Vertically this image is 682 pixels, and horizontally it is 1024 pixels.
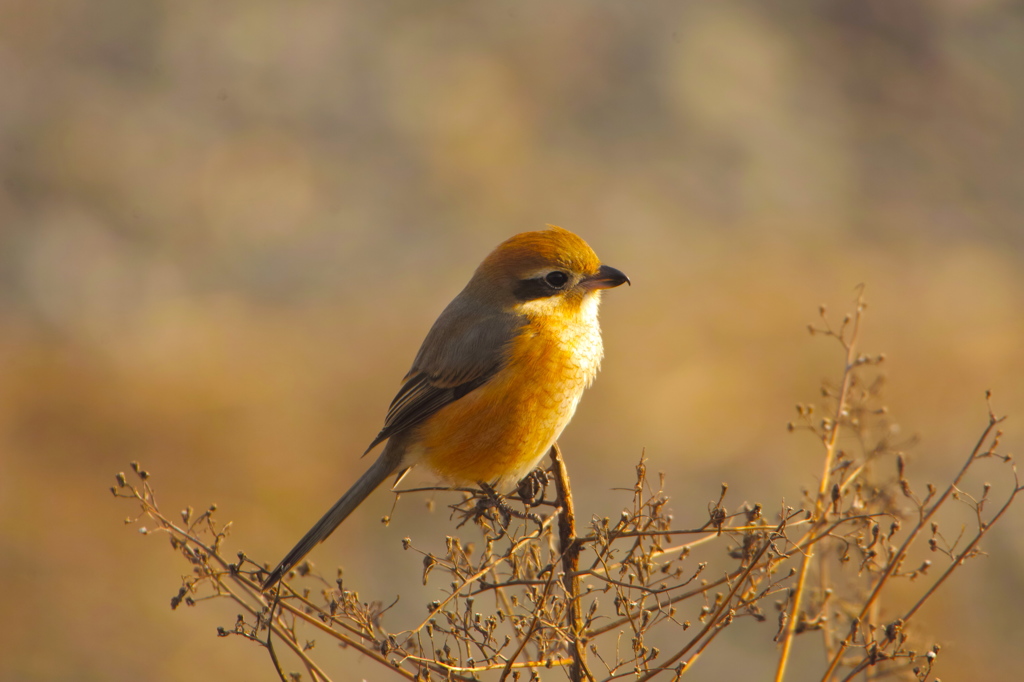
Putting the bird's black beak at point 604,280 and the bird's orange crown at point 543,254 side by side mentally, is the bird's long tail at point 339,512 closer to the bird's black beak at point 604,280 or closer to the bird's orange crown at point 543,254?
the bird's orange crown at point 543,254

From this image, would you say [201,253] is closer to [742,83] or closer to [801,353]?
[801,353]

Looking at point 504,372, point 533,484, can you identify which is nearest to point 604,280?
point 504,372

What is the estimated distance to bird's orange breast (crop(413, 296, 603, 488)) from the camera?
3557mm

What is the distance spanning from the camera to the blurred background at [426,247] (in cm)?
681

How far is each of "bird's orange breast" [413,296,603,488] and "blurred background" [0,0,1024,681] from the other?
10.5 feet

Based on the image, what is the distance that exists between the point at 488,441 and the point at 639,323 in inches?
214

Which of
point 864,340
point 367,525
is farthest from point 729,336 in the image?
point 367,525

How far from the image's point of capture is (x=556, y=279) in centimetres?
379

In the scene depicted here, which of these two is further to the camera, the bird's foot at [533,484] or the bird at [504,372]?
the bird's foot at [533,484]

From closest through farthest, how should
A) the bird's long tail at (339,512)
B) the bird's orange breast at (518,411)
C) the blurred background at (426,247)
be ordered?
the bird's long tail at (339,512) < the bird's orange breast at (518,411) < the blurred background at (426,247)

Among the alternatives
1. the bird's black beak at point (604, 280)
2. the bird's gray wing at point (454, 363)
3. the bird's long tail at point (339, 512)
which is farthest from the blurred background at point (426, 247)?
the bird's black beak at point (604, 280)

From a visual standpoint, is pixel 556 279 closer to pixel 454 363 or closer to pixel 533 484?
pixel 454 363

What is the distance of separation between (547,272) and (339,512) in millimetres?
1284

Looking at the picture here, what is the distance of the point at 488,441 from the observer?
359cm
